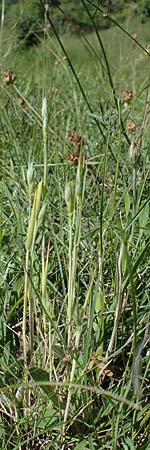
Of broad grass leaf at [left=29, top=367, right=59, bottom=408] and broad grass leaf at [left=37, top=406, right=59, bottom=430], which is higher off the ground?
broad grass leaf at [left=29, top=367, right=59, bottom=408]

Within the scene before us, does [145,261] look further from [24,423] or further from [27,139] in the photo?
[27,139]

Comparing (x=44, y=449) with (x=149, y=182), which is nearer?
(x=44, y=449)

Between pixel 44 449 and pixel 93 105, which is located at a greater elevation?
pixel 93 105

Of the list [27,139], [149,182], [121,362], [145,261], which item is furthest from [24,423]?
[27,139]

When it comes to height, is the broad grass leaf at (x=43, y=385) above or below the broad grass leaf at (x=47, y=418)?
above

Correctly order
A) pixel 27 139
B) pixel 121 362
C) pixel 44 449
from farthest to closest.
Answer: pixel 27 139, pixel 121 362, pixel 44 449

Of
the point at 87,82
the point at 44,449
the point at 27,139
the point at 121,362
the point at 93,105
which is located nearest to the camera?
the point at 44,449

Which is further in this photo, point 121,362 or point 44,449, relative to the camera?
point 121,362

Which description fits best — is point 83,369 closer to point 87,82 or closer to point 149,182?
point 149,182

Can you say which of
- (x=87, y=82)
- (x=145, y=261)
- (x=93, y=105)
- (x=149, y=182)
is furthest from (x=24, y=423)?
(x=87, y=82)
